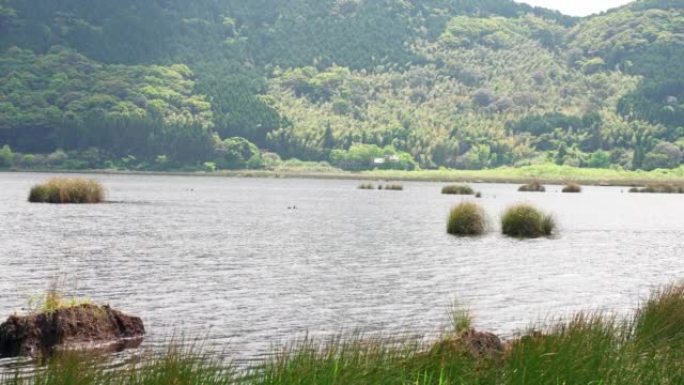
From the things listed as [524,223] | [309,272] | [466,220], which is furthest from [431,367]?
[466,220]

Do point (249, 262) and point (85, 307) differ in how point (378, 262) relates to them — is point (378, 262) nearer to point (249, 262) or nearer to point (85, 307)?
A: point (249, 262)

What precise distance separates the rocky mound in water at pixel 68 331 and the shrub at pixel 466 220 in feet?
144

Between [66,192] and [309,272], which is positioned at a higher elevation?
[309,272]

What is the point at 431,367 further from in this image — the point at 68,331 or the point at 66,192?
the point at 66,192

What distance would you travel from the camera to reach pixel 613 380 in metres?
16.3

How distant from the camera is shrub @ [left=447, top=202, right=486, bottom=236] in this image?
69.4m

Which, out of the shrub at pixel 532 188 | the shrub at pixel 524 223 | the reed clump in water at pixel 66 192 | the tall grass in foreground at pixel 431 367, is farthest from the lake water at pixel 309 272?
the shrub at pixel 532 188

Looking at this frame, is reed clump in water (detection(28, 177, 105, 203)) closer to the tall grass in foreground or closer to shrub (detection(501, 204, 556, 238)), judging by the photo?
shrub (detection(501, 204, 556, 238))

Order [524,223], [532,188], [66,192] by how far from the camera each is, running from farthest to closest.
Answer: [532,188]
[66,192]
[524,223]

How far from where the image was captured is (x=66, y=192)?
99688 mm

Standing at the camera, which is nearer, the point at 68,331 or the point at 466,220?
the point at 68,331

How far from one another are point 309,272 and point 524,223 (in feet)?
90.1

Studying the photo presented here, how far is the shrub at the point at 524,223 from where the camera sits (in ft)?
227

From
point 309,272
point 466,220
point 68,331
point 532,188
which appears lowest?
point 532,188
